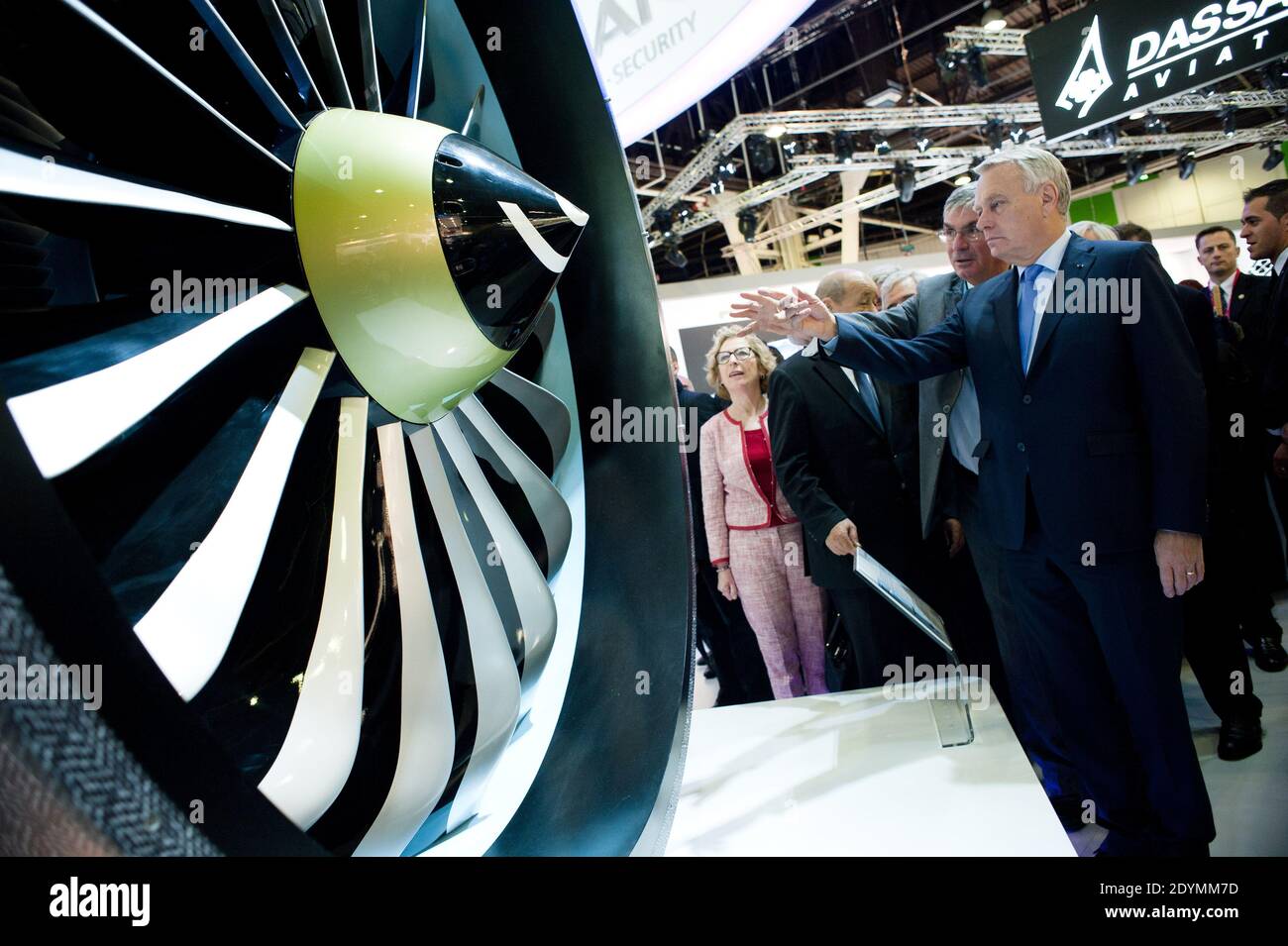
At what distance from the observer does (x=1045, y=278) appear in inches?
69.9

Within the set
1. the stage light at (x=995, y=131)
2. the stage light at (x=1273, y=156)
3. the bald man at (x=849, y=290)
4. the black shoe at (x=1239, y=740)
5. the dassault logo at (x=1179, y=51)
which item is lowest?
the black shoe at (x=1239, y=740)

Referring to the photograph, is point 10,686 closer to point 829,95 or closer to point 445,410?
point 445,410

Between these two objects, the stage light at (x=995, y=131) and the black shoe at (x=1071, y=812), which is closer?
the black shoe at (x=1071, y=812)

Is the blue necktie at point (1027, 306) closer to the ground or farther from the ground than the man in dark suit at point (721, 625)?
farther from the ground

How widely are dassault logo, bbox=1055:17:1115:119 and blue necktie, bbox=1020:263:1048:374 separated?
10.7ft

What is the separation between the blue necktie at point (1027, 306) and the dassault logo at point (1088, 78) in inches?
128

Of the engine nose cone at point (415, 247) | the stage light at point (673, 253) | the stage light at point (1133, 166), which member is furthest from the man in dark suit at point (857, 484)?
the stage light at point (1133, 166)

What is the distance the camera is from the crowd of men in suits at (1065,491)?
1616mm

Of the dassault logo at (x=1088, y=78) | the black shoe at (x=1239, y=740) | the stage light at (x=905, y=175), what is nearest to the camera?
the black shoe at (x=1239, y=740)

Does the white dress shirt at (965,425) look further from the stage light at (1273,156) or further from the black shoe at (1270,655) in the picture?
the stage light at (1273,156)

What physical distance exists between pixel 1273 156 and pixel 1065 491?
13229 mm

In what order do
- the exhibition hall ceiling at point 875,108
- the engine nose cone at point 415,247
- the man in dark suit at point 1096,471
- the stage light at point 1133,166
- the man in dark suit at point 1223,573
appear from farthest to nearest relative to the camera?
the stage light at point 1133,166 < the exhibition hall ceiling at point 875,108 < the man in dark suit at point 1223,573 < the man in dark suit at point 1096,471 < the engine nose cone at point 415,247

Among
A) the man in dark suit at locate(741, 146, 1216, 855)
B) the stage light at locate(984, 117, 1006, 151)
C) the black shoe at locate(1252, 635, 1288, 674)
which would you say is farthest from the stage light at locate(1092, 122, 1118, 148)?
the man in dark suit at locate(741, 146, 1216, 855)

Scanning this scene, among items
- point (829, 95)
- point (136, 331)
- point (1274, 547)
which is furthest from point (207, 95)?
point (829, 95)
